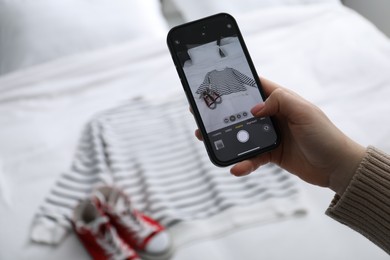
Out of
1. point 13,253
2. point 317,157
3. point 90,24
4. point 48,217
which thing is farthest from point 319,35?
point 13,253

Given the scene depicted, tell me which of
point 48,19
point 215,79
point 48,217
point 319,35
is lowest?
point 48,217

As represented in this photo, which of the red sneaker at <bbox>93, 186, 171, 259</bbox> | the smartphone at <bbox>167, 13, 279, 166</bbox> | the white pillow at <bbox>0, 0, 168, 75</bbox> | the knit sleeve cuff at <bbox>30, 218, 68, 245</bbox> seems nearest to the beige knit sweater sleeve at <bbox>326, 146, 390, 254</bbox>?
the smartphone at <bbox>167, 13, 279, 166</bbox>

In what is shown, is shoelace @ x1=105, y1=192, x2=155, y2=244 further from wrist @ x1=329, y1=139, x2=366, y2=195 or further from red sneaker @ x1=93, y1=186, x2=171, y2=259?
wrist @ x1=329, y1=139, x2=366, y2=195

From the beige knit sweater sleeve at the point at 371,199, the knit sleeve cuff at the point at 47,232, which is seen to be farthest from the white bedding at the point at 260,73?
the beige knit sweater sleeve at the point at 371,199

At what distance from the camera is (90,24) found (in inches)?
61.7

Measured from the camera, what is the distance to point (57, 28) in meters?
1.54

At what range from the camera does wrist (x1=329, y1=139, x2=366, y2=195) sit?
77 cm

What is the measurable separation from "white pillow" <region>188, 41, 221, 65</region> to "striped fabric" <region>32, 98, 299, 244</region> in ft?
1.38

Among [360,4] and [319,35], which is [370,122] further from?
[360,4]

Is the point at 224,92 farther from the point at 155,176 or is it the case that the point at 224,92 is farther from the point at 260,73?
the point at 260,73

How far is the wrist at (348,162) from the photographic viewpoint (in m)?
0.77

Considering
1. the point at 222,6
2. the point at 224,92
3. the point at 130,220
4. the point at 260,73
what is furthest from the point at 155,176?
the point at 222,6

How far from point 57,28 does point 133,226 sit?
83 centimetres

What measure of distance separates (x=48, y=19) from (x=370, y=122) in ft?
3.69
